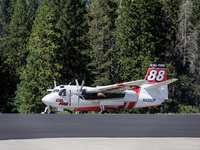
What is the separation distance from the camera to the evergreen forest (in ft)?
151

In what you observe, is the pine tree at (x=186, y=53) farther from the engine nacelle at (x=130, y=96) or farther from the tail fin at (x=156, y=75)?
the engine nacelle at (x=130, y=96)

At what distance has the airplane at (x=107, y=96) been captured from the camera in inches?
1179

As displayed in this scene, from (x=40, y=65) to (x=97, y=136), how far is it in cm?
3545

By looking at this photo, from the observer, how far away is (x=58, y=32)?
155ft

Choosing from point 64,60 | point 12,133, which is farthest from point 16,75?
point 12,133

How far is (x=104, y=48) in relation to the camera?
165 feet

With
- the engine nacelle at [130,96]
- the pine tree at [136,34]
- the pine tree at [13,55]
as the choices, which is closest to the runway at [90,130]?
the engine nacelle at [130,96]

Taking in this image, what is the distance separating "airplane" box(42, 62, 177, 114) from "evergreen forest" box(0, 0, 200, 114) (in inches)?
454

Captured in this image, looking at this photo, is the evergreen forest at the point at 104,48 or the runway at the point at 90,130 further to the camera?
the evergreen forest at the point at 104,48

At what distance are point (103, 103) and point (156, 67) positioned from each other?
6201 mm

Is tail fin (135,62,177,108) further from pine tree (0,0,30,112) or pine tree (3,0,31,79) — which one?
pine tree (3,0,31,79)

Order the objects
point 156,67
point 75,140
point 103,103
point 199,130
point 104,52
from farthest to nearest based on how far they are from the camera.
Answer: point 104,52 → point 156,67 → point 103,103 → point 199,130 → point 75,140

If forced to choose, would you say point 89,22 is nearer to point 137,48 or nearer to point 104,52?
point 104,52

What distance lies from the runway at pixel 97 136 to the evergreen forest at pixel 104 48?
30636mm
